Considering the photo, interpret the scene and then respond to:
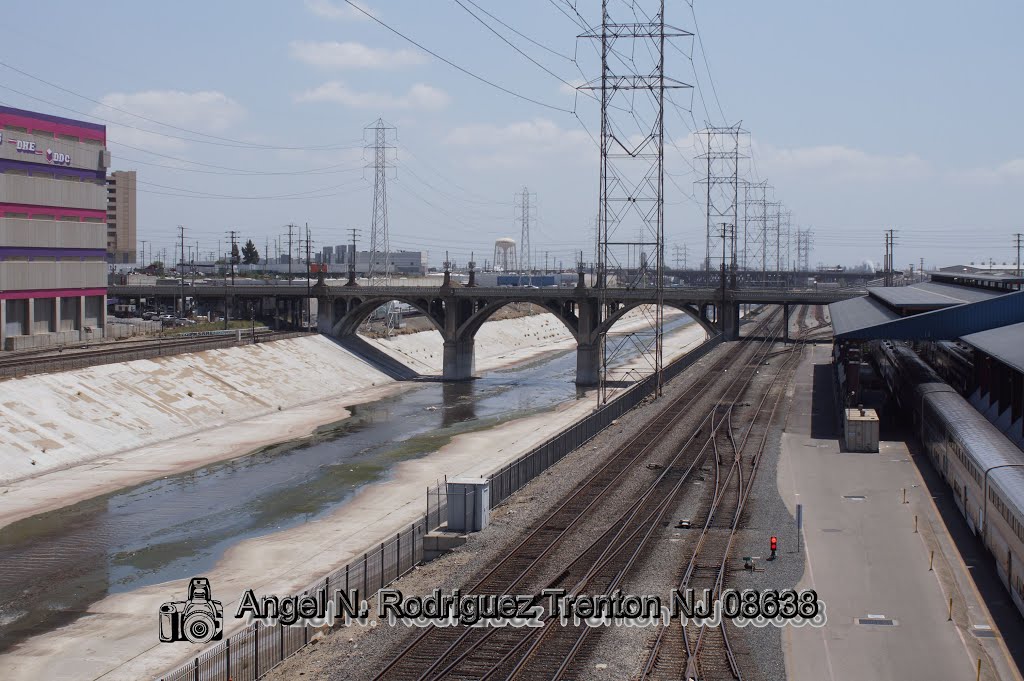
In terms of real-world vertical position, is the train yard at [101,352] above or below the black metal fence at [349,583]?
above

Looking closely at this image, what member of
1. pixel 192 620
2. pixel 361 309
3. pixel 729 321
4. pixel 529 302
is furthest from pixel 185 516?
pixel 729 321

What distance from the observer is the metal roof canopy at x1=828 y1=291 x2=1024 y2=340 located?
4862 cm

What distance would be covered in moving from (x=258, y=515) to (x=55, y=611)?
13.2m

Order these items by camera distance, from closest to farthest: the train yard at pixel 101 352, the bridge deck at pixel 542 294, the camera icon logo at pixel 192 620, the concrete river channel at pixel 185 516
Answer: the camera icon logo at pixel 192 620 < the concrete river channel at pixel 185 516 < the train yard at pixel 101 352 < the bridge deck at pixel 542 294

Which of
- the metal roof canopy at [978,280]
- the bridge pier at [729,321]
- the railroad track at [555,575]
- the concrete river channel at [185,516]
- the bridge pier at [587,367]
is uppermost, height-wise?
the metal roof canopy at [978,280]

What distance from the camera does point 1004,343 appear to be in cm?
4159

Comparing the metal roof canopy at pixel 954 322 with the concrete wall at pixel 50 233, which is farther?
the concrete wall at pixel 50 233

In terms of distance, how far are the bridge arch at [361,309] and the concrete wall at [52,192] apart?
25891mm

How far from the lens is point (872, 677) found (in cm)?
2081

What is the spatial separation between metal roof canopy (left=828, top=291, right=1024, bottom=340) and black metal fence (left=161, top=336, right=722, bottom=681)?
16955 millimetres

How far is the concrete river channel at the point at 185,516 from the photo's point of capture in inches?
1307

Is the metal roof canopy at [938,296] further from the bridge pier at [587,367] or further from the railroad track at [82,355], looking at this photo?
the railroad track at [82,355]

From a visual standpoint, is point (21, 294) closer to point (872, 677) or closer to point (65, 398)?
point (65, 398)

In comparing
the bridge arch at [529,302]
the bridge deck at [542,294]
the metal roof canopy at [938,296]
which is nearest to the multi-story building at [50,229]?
the bridge deck at [542,294]
